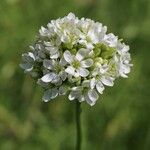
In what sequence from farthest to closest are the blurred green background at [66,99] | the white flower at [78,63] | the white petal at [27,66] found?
the blurred green background at [66,99] → the white petal at [27,66] → the white flower at [78,63]

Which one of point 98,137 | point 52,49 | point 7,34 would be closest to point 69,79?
point 52,49

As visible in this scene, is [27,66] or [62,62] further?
[27,66]

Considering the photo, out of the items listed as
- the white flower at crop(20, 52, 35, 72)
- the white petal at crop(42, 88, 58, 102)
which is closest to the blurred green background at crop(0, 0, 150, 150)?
the white flower at crop(20, 52, 35, 72)

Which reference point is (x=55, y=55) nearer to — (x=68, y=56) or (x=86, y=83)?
(x=68, y=56)

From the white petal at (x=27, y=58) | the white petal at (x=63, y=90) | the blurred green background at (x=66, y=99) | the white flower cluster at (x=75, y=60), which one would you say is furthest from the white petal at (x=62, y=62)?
the blurred green background at (x=66, y=99)

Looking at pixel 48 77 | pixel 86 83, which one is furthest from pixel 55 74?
pixel 86 83

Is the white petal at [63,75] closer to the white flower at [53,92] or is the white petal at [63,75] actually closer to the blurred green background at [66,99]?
the white flower at [53,92]

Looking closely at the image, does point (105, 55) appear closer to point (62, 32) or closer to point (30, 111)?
point (62, 32)
